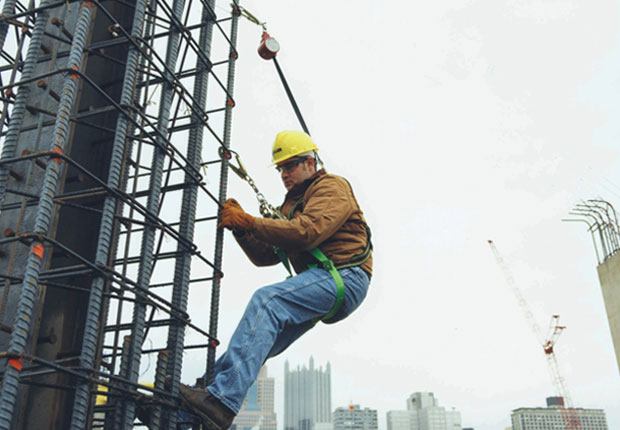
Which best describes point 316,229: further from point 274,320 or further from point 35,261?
point 35,261

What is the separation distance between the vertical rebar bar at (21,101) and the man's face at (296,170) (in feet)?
8.29

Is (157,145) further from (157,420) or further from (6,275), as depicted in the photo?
(157,420)

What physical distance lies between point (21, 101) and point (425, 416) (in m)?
195

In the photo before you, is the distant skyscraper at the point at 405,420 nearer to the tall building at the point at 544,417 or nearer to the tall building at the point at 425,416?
the tall building at the point at 425,416

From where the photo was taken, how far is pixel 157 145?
6.00 metres

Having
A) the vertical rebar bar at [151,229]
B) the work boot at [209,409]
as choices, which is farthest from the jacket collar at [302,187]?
the work boot at [209,409]

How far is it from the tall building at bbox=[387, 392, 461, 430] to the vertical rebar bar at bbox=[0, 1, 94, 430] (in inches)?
7473

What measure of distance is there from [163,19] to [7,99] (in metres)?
1.82

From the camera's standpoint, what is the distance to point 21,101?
5.04 meters

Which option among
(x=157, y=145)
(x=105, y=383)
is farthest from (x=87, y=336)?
(x=157, y=145)

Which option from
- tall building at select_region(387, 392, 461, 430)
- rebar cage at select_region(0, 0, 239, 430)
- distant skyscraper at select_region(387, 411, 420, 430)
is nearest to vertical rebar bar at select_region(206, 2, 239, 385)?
rebar cage at select_region(0, 0, 239, 430)

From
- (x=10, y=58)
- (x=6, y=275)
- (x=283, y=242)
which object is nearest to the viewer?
(x=6, y=275)

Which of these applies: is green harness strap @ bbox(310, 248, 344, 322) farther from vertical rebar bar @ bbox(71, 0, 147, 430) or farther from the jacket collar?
vertical rebar bar @ bbox(71, 0, 147, 430)

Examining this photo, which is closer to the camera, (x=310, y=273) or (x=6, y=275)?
(x=6, y=275)
